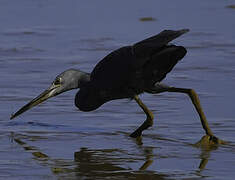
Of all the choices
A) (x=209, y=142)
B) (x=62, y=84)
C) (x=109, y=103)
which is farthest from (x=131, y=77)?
(x=109, y=103)

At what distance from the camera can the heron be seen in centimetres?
732

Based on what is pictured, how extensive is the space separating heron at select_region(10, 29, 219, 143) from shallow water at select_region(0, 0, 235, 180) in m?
0.22

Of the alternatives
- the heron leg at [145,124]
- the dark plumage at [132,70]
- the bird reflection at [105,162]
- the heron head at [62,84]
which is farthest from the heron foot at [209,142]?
the heron head at [62,84]

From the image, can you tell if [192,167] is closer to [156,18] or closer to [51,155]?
[51,155]

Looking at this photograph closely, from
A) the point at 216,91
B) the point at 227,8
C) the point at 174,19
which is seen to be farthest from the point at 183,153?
the point at 227,8

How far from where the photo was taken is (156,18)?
13.2 meters

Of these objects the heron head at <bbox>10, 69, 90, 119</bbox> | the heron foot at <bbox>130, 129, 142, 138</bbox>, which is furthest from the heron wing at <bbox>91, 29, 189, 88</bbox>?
the heron foot at <bbox>130, 129, 142, 138</bbox>

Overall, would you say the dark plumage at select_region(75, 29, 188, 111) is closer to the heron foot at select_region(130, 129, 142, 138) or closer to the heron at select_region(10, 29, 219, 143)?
the heron at select_region(10, 29, 219, 143)

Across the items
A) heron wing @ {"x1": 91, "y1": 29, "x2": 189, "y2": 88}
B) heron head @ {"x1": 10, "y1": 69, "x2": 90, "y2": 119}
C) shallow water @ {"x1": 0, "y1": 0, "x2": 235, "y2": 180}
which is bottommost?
shallow water @ {"x1": 0, "y1": 0, "x2": 235, "y2": 180}

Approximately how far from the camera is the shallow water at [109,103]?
21.3 feet

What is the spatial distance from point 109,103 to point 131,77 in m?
1.23

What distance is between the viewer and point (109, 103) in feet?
28.2

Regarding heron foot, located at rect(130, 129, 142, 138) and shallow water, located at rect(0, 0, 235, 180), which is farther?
heron foot, located at rect(130, 129, 142, 138)

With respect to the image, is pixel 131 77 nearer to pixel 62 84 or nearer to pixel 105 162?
pixel 62 84
